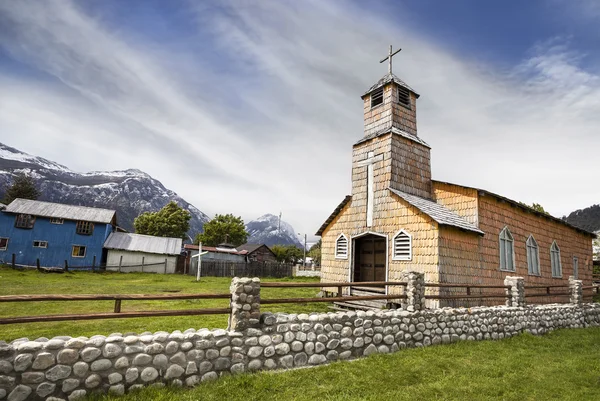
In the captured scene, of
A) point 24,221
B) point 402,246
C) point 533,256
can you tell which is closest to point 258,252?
point 24,221

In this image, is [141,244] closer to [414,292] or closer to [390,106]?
[390,106]

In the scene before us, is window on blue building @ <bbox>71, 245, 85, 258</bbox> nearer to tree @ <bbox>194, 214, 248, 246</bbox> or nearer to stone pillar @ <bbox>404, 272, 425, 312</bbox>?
tree @ <bbox>194, 214, 248, 246</bbox>

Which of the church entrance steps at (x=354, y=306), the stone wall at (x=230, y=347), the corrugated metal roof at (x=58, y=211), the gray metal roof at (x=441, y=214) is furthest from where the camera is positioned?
the corrugated metal roof at (x=58, y=211)

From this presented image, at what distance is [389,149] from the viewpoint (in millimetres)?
15531

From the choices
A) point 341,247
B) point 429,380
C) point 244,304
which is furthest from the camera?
point 341,247

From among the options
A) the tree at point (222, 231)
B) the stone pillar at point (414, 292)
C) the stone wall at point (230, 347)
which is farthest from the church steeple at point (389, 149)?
the tree at point (222, 231)

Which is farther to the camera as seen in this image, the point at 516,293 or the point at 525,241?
the point at 525,241

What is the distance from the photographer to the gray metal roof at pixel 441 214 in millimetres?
12782

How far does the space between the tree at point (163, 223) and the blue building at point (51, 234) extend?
26.0 meters

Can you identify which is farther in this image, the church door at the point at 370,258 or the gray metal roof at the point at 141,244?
the gray metal roof at the point at 141,244

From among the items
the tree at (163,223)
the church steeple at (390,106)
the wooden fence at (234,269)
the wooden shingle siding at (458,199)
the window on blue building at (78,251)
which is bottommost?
the wooden fence at (234,269)

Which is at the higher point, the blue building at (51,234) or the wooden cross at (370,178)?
the wooden cross at (370,178)

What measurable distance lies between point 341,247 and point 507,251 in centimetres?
799

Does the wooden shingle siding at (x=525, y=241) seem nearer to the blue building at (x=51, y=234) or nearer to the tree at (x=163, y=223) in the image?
the blue building at (x=51, y=234)
